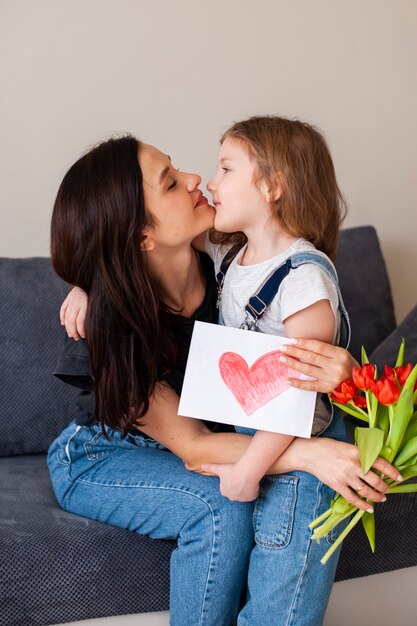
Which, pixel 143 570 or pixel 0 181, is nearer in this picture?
pixel 143 570

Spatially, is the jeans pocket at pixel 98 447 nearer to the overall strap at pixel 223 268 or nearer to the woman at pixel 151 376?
the woman at pixel 151 376

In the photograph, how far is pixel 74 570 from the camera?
1.62 meters

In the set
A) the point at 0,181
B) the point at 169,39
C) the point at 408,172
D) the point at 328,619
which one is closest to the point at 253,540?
the point at 328,619

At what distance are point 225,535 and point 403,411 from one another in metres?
0.42

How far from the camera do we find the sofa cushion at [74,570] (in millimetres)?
1592

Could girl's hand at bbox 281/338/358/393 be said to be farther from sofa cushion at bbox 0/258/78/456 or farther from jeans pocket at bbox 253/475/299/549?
Answer: sofa cushion at bbox 0/258/78/456

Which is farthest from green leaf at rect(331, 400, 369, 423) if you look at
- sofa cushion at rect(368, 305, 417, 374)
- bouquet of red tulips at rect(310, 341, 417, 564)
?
sofa cushion at rect(368, 305, 417, 374)

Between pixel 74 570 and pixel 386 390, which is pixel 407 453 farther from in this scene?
pixel 74 570

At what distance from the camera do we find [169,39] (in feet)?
8.43

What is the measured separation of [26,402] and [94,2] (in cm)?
118

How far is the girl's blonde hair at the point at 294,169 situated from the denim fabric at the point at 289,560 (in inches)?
18.8

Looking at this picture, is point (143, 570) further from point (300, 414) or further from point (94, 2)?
point (94, 2)

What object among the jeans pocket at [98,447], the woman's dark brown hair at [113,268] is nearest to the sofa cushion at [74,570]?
the jeans pocket at [98,447]

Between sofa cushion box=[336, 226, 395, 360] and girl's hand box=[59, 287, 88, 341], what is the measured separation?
978 millimetres
